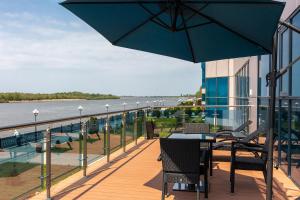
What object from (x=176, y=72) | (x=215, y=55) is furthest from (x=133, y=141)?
(x=176, y=72)

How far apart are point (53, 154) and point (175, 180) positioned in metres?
1.67

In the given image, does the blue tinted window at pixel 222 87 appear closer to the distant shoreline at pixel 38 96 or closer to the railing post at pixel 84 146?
the railing post at pixel 84 146

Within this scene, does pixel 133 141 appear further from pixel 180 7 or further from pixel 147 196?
pixel 180 7

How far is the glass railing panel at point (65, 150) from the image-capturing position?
14.9 ft

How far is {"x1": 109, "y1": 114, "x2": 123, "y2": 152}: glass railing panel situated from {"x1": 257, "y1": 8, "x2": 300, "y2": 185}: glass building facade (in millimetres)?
2940

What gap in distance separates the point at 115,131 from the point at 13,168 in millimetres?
3599

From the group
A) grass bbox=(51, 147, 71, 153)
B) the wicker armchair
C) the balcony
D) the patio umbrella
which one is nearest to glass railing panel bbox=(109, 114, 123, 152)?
the balcony

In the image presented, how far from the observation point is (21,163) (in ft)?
12.4

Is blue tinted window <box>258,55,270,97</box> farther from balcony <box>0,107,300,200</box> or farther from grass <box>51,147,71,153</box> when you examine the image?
grass <box>51,147,71,153</box>

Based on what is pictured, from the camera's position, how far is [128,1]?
3.52 metres

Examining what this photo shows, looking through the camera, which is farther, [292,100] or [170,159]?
[292,100]

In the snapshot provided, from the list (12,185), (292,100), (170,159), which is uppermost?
(292,100)

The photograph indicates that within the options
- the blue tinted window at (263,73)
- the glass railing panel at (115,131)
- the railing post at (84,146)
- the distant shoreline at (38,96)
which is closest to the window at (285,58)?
the blue tinted window at (263,73)

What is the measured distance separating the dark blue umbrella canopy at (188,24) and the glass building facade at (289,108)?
1.57 meters
